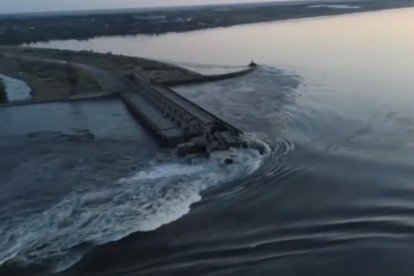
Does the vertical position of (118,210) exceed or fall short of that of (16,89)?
it exceeds it

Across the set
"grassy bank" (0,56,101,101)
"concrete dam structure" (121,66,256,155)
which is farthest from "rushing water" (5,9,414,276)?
"grassy bank" (0,56,101,101)

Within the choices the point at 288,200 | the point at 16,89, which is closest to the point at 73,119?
the point at 16,89

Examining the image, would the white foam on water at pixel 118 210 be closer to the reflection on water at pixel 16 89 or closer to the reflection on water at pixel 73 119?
the reflection on water at pixel 73 119

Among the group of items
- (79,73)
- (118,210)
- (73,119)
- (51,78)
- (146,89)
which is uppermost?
(146,89)

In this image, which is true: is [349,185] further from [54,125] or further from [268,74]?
[268,74]

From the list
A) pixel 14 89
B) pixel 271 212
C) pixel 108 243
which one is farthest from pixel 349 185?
pixel 14 89

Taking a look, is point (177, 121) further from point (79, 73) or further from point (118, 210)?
point (79, 73)
